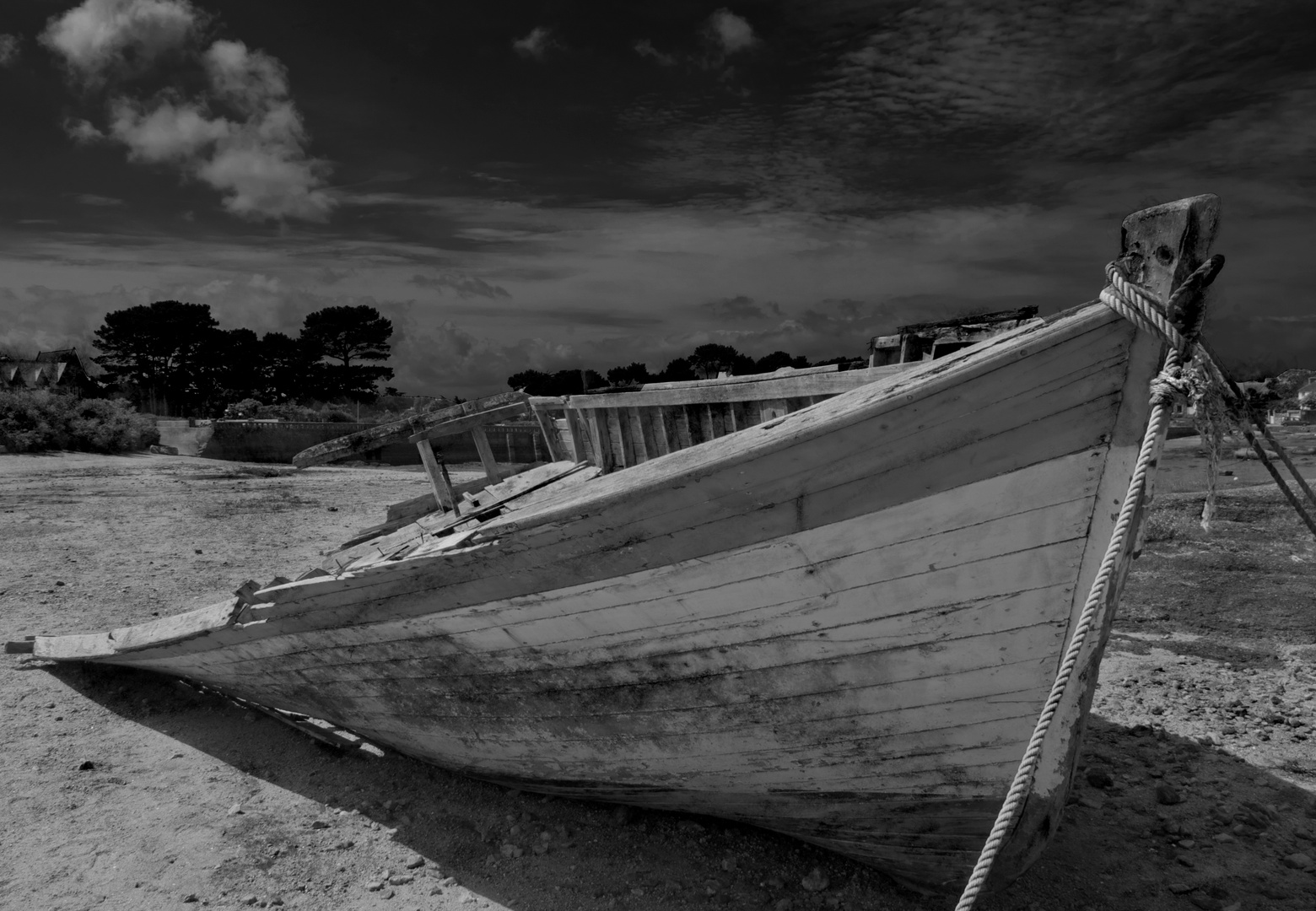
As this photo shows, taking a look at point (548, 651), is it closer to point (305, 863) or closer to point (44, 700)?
point (305, 863)

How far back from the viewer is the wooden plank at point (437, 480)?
6391 mm

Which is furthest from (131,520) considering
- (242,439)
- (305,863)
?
(242,439)

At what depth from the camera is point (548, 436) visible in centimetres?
773

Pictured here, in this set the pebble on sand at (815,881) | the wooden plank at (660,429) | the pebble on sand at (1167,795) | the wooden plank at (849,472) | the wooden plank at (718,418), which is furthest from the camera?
the wooden plank at (660,429)

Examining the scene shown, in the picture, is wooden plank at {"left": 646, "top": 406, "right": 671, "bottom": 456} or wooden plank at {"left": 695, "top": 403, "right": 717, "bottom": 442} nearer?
wooden plank at {"left": 695, "top": 403, "right": 717, "bottom": 442}

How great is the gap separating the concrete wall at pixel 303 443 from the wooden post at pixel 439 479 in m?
15.8

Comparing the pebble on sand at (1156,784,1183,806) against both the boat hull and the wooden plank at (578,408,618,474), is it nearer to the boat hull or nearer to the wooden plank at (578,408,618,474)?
the boat hull

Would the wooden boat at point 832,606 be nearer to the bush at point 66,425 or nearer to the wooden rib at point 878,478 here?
the wooden rib at point 878,478

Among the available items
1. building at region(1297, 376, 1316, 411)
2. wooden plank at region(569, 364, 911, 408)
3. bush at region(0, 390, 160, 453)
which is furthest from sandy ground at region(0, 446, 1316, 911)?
building at region(1297, 376, 1316, 411)

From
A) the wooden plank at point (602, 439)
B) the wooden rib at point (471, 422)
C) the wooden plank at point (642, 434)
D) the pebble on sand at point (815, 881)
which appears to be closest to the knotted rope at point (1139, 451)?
the pebble on sand at point (815, 881)

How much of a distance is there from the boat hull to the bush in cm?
2089

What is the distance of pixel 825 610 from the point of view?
295 centimetres

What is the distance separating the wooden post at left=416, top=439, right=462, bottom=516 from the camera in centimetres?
641

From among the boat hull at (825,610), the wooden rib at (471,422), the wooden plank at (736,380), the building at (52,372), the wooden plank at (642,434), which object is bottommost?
the boat hull at (825,610)
